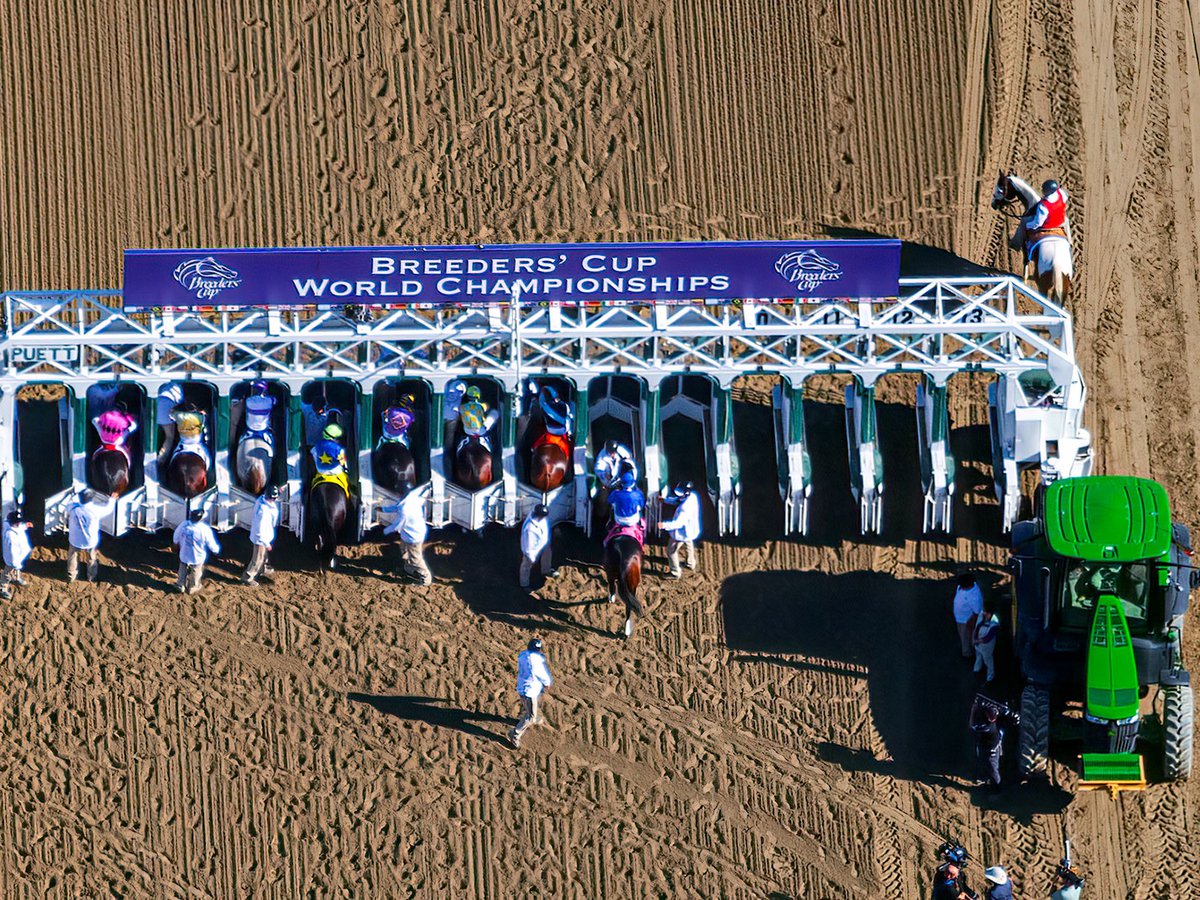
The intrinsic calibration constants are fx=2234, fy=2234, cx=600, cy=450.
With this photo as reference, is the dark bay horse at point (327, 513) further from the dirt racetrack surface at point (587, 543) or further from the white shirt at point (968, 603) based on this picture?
the white shirt at point (968, 603)

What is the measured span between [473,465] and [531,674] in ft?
9.46

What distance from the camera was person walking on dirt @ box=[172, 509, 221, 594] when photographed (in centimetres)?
2861

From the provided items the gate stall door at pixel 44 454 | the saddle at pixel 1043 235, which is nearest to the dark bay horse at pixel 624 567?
the saddle at pixel 1043 235

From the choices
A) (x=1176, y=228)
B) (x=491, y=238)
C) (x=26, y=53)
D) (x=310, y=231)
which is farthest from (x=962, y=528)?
(x=26, y=53)

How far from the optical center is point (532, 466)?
28.8 meters

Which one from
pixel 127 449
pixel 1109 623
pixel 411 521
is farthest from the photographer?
pixel 127 449

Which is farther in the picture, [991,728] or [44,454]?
[44,454]

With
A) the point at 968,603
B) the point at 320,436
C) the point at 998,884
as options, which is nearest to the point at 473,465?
the point at 320,436

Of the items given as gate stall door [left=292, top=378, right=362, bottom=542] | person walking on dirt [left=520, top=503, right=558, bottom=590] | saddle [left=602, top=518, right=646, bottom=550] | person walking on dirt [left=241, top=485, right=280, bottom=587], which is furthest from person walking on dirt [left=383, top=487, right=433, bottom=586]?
saddle [left=602, top=518, right=646, bottom=550]

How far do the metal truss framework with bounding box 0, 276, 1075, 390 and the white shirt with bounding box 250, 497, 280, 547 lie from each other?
1.67 meters

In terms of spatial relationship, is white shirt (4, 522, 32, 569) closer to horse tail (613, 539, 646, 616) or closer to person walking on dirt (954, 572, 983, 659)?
horse tail (613, 539, 646, 616)

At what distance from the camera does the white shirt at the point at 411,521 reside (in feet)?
93.8

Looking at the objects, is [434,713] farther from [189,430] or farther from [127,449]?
[127,449]

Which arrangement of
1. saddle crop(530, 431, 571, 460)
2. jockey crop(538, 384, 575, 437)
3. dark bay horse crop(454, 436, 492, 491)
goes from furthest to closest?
jockey crop(538, 384, 575, 437)
saddle crop(530, 431, 571, 460)
dark bay horse crop(454, 436, 492, 491)
